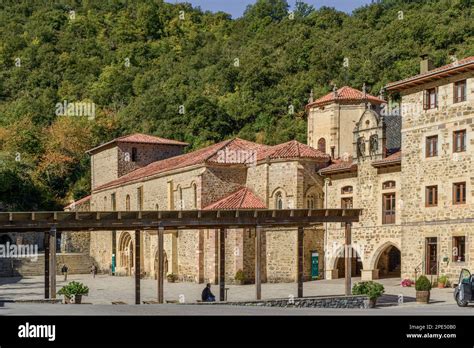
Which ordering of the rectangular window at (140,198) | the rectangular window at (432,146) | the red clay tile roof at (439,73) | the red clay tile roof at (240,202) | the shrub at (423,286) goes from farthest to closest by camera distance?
the rectangular window at (140,198), the red clay tile roof at (240,202), the rectangular window at (432,146), the red clay tile roof at (439,73), the shrub at (423,286)

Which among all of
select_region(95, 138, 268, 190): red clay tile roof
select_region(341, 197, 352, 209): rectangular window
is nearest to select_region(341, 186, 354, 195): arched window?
select_region(341, 197, 352, 209): rectangular window

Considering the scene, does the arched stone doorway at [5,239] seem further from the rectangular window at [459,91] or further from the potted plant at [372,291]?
the potted plant at [372,291]

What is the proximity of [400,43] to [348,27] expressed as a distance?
13.5 meters

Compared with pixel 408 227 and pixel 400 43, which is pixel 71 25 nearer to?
pixel 400 43

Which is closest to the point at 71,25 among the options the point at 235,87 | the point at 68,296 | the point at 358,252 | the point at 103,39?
the point at 103,39

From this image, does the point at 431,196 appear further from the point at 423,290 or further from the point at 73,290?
the point at 73,290

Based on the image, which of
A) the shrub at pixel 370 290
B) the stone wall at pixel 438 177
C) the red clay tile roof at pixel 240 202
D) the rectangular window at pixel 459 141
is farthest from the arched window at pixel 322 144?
the shrub at pixel 370 290

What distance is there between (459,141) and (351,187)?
9.16 m

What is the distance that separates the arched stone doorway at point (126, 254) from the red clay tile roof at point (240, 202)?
560 inches

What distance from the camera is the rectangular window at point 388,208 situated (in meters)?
41.0

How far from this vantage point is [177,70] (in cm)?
9725

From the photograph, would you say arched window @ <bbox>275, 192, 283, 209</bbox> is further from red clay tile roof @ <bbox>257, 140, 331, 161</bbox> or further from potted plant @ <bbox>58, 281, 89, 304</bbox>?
potted plant @ <bbox>58, 281, 89, 304</bbox>

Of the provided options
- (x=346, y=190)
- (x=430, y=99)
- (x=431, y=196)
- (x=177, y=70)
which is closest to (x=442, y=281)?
(x=431, y=196)
